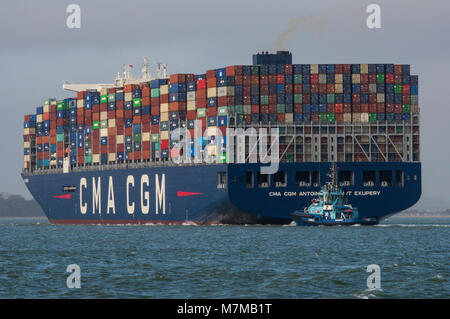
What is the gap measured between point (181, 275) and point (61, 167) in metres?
76.9

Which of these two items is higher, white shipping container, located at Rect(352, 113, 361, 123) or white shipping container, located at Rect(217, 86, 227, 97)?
white shipping container, located at Rect(217, 86, 227, 97)

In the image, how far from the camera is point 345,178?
87.0 meters

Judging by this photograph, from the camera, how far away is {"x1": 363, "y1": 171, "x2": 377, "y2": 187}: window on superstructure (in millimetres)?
87312

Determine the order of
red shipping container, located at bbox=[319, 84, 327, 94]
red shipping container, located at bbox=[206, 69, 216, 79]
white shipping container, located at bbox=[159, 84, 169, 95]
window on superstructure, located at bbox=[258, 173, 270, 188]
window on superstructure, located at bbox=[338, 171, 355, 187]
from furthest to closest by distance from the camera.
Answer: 1. white shipping container, located at bbox=[159, 84, 169, 95]
2. red shipping container, located at bbox=[206, 69, 216, 79]
3. red shipping container, located at bbox=[319, 84, 327, 94]
4. window on superstructure, located at bbox=[338, 171, 355, 187]
5. window on superstructure, located at bbox=[258, 173, 270, 188]

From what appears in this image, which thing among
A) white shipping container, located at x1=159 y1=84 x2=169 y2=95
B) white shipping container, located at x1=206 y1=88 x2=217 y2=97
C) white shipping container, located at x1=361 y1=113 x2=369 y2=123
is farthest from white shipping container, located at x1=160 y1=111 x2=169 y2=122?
white shipping container, located at x1=361 y1=113 x2=369 y2=123

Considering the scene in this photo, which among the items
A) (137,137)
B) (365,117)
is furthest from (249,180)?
(137,137)

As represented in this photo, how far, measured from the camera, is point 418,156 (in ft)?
295

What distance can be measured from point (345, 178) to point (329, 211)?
4777 millimetres

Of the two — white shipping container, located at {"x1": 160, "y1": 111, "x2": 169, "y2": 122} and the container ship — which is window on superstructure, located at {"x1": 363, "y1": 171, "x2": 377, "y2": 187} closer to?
the container ship

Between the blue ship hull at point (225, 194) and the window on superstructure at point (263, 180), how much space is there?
46 cm

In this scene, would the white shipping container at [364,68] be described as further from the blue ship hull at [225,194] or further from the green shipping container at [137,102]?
the green shipping container at [137,102]

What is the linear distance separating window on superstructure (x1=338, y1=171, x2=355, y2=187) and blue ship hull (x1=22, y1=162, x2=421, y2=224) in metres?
0.49
